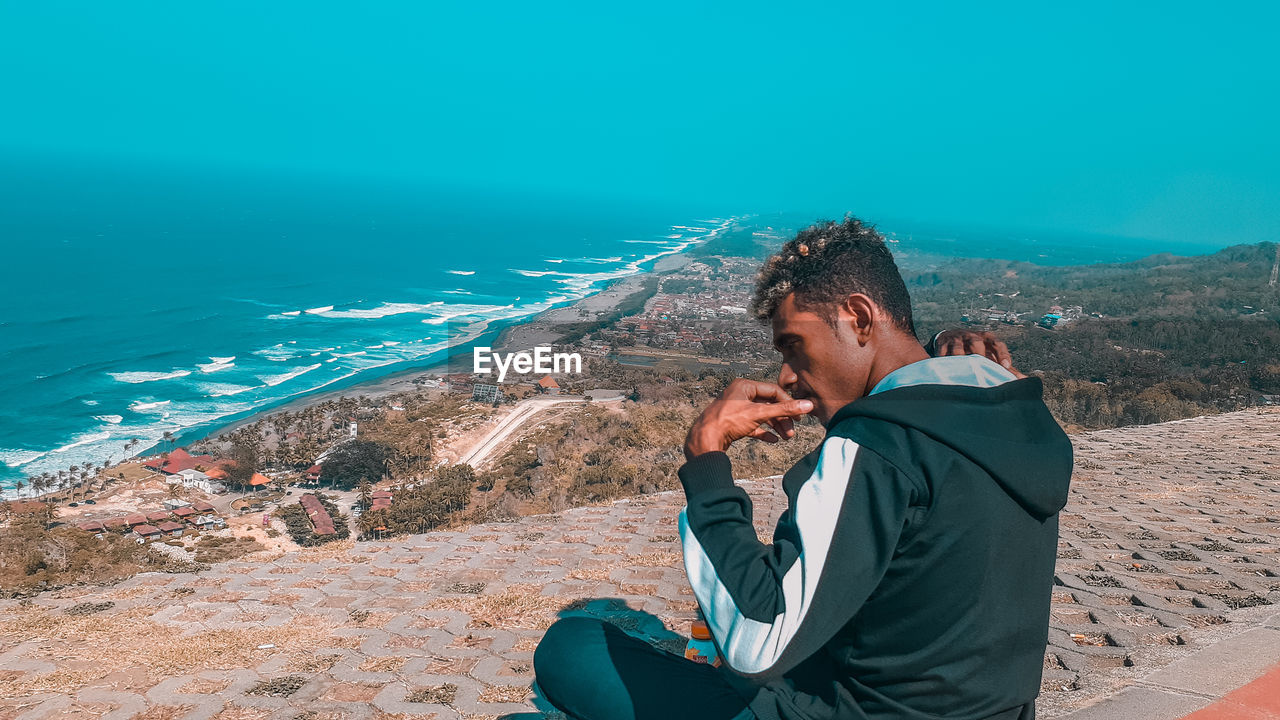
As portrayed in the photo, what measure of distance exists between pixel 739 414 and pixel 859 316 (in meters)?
0.33

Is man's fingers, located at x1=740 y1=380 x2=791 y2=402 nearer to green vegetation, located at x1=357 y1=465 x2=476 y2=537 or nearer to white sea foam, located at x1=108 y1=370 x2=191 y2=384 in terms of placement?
green vegetation, located at x1=357 y1=465 x2=476 y2=537

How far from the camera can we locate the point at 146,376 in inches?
1332

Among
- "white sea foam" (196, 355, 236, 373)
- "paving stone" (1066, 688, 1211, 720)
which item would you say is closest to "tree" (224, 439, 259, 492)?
"white sea foam" (196, 355, 236, 373)

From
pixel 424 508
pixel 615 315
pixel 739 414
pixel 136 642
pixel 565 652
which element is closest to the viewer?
pixel 739 414

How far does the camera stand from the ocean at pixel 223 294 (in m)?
29.8

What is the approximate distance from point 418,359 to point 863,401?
36881 millimetres

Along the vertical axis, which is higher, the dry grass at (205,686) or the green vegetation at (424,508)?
the dry grass at (205,686)

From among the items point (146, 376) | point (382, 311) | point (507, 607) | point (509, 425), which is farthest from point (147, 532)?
point (382, 311)

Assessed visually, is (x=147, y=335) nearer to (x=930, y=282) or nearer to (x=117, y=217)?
(x=930, y=282)

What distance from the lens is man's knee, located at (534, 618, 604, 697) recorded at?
6.24 feet

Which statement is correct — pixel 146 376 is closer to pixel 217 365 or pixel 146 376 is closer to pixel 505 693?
pixel 217 365

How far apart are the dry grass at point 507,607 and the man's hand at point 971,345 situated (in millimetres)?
2441

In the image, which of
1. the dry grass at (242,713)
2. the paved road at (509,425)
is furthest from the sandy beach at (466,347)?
the dry grass at (242,713)

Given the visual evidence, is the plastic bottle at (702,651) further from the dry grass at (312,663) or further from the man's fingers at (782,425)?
the dry grass at (312,663)
